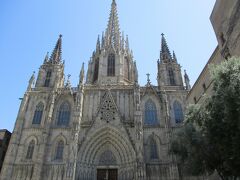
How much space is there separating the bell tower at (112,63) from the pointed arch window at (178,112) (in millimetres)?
7188

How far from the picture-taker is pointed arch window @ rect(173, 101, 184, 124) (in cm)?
2956

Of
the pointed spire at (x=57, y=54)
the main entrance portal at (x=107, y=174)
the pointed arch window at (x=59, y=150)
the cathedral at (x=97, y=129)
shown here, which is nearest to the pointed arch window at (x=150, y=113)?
the cathedral at (x=97, y=129)

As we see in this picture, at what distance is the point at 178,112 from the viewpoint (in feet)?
99.0

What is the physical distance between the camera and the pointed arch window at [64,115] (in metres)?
30.0

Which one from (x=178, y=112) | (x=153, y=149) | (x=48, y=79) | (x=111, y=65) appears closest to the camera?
(x=153, y=149)

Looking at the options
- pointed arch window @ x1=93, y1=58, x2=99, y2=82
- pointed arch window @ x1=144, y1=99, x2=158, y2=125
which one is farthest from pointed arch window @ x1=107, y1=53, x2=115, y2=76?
pointed arch window @ x1=144, y1=99, x2=158, y2=125

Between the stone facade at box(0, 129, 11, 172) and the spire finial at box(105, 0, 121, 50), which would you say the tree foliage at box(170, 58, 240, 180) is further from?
the spire finial at box(105, 0, 121, 50)

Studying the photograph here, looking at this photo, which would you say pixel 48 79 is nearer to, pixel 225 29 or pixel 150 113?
pixel 150 113

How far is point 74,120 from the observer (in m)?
28.1

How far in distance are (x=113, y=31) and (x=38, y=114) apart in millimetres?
22181

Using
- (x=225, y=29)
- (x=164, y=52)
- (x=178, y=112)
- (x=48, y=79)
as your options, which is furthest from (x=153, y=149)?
(x=48, y=79)

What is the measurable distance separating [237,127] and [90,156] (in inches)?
781

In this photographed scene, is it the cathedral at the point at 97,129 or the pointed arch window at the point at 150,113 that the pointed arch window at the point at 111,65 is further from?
the pointed arch window at the point at 150,113

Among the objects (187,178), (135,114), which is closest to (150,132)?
(135,114)
